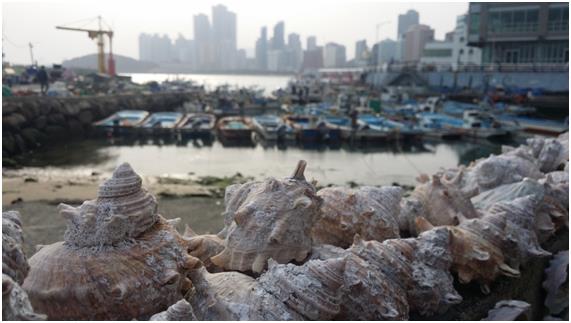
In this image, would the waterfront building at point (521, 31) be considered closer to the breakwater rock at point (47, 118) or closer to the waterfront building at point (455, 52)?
the waterfront building at point (455, 52)

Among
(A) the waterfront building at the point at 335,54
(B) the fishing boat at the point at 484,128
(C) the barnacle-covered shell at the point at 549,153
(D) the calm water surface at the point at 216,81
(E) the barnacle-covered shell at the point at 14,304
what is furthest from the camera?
(A) the waterfront building at the point at 335,54

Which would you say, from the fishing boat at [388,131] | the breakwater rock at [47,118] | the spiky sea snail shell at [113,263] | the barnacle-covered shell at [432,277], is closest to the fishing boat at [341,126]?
the fishing boat at [388,131]

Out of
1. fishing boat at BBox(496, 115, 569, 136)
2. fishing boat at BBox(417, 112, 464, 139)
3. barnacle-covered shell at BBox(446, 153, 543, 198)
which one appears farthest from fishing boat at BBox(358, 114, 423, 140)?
barnacle-covered shell at BBox(446, 153, 543, 198)

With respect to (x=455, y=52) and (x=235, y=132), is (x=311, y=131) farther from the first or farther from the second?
(x=455, y=52)

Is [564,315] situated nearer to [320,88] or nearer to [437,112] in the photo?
[437,112]

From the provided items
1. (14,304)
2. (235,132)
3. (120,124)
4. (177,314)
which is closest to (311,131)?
(235,132)

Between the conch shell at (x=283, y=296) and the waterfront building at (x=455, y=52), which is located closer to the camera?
the conch shell at (x=283, y=296)

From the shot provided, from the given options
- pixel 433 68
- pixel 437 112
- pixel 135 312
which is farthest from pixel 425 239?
pixel 433 68
